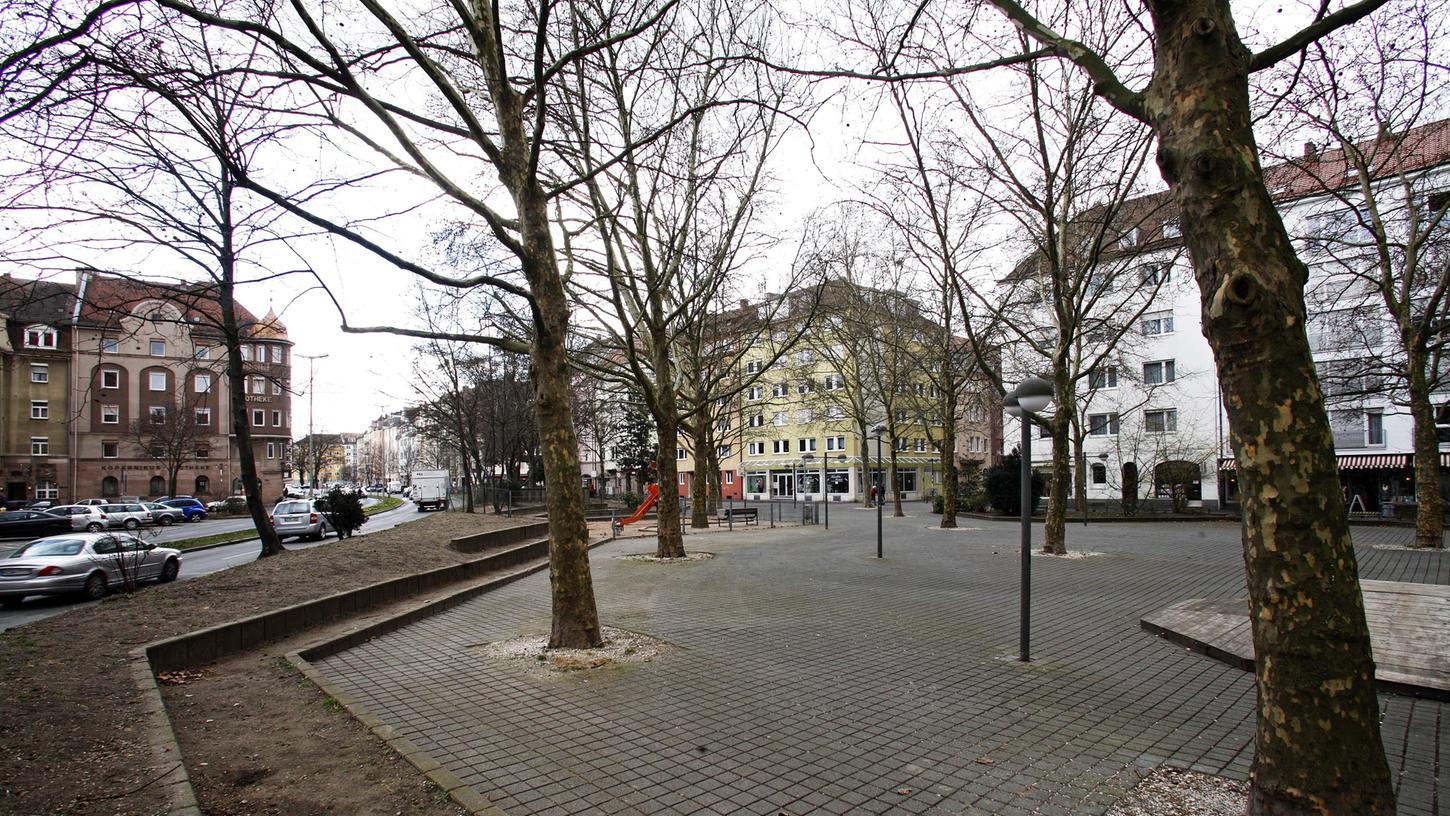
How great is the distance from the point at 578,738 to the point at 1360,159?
20.6 metres

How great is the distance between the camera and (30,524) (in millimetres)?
31797

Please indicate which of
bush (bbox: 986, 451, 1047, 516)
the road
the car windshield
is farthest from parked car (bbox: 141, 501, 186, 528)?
bush (bbox: 986, 451, 1047, 516)

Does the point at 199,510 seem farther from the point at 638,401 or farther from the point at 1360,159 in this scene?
the point at 1360,159

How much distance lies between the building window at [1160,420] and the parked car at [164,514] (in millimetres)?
51300

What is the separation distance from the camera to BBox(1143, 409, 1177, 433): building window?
40.5 meters

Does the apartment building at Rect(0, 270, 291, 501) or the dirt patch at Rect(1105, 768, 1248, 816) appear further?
the apartment building at Rect(0, 270, 291, 501)

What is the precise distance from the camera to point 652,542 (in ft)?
74.4

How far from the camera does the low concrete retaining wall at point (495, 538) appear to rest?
16.6m

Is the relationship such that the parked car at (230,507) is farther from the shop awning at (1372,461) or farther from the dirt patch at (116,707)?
the shop awning at (1372,461)

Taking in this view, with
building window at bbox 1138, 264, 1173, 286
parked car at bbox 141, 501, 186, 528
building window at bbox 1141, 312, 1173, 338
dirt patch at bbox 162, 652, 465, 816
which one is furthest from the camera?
building window at bbox 1141, 312, 1173, 338

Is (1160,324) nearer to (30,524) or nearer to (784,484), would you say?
(784,484)

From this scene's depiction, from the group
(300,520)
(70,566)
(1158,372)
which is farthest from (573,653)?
(1158,372)

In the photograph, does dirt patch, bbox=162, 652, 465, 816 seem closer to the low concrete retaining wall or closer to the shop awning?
the low concrete retaining wall

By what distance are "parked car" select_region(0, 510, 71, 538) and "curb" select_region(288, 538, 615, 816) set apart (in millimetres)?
32341
